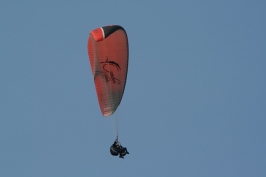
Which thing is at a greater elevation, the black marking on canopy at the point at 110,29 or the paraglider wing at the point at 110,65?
the black marking on canopy at the point at 110,29

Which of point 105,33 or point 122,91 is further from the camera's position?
point 122,91

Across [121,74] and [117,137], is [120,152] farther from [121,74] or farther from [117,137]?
[121,74]

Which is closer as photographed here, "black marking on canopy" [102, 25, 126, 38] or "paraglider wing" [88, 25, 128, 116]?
"black marking on canopy" [102, 25, 126, 38]

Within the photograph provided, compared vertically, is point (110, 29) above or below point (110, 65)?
above

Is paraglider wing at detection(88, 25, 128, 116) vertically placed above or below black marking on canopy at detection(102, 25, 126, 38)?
below

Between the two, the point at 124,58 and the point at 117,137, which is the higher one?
the point at 124,58

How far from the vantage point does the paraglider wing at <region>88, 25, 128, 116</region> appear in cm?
5622

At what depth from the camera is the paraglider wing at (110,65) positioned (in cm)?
5622

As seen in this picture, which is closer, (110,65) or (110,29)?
(110,29)

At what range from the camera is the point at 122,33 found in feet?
185

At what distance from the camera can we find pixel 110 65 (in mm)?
57188

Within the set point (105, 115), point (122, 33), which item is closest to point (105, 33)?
point (122, 33)

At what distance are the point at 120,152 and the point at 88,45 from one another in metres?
6.78

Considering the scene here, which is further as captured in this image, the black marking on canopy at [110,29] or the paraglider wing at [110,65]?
the paraglider wing at [110,65]
